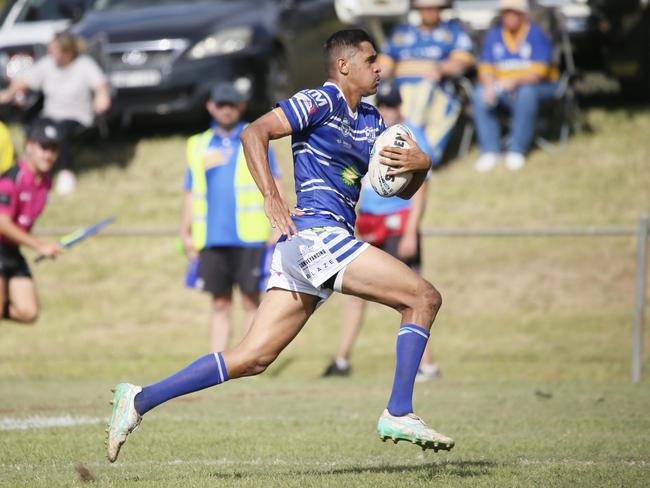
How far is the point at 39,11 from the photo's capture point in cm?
1869

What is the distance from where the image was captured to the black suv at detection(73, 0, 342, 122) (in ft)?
52.1

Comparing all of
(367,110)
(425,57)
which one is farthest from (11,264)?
(425,57)

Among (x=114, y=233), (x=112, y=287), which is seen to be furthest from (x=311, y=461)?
(x=112, y=287)

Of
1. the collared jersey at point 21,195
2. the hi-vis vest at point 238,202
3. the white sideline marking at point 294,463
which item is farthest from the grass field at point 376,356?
the collared jersey at point 21,195

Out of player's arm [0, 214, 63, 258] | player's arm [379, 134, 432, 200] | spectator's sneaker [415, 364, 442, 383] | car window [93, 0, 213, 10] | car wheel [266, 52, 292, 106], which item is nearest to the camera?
player's arm [379, 134, 432, 200]

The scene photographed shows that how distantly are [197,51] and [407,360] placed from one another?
1059 centimetres

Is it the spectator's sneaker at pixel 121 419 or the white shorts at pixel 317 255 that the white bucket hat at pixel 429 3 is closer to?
the white shorts at pixel 317 255

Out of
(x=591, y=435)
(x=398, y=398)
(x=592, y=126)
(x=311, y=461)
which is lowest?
(x=592, y=126)

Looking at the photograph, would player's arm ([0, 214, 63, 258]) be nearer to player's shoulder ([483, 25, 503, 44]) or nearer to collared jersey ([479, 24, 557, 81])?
collared jersey ([479, 24, 557, 81])

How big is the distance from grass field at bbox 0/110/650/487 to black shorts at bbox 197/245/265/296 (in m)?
0.88

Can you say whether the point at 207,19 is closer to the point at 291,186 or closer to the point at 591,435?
the point at 291,186

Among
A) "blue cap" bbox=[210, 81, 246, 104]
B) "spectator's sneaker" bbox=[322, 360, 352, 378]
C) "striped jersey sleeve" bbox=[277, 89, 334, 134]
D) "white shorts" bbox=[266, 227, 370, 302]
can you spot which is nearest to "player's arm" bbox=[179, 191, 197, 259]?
"blue cap" bbox=[210, 81, 246, 104]

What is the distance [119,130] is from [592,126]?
6.89 metres

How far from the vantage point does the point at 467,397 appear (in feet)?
31.8
